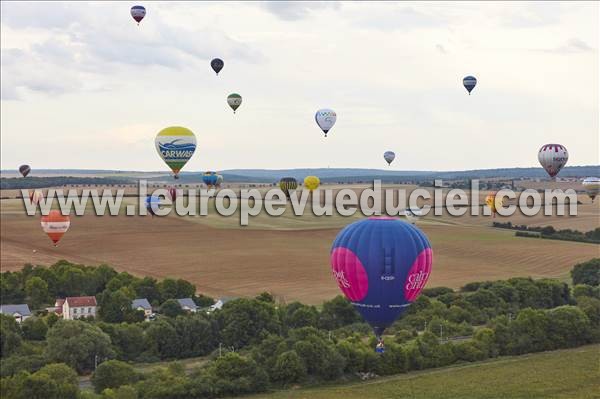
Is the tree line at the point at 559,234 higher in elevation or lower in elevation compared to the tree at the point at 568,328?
higher

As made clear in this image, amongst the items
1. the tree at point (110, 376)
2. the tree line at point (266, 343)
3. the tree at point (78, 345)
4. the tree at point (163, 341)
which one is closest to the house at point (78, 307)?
the tree line at point (266, 343)

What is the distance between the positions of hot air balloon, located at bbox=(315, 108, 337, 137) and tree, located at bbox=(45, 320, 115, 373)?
3008 centimetres

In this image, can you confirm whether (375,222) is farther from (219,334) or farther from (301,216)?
(301,216)

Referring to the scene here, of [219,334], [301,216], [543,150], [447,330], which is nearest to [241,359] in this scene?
[219,334]

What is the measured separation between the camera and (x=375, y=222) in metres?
32.4

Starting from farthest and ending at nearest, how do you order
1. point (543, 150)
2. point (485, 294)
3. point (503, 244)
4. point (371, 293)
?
1. point (503, 244)
2. point (543, 150)
3. point (485, 294)
4. point (371, 293)

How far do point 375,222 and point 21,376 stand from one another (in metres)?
18.0

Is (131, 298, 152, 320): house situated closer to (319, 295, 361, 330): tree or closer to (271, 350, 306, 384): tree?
(319, 295, 361, 330): tree

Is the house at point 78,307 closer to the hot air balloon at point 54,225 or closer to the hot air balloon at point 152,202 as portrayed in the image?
the hot air balloon at point 54,225

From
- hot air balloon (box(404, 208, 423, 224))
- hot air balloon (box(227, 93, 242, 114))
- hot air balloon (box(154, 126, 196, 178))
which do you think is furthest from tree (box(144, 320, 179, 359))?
hot air balloon (box(404, 208, 423, 224))

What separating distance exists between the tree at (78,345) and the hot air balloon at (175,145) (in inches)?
521

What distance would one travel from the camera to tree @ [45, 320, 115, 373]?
43.8 meters

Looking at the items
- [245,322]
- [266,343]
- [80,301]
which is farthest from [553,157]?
[80,301]

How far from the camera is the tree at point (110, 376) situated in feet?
131
